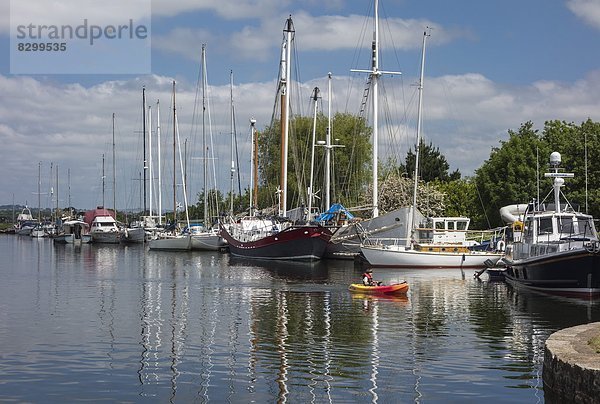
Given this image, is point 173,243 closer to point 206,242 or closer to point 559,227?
→ point 206,242

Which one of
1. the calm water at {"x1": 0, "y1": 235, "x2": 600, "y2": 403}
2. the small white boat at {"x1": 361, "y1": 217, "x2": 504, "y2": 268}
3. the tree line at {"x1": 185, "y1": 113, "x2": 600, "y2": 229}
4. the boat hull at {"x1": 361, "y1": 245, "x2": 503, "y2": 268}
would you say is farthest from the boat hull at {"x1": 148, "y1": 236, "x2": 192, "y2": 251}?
the calm water at {"x1": 0, "y1": 235, "x2": 600, "y2": 403}

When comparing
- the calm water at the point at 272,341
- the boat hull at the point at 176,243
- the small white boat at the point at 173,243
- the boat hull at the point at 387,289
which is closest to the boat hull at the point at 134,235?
the small white boat at the point at 173,243

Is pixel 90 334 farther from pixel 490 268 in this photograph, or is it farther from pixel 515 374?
pixel 490 268

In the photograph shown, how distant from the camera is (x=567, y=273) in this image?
3766cm

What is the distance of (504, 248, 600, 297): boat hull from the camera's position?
120 feet

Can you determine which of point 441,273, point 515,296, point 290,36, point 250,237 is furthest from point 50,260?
point 515,296

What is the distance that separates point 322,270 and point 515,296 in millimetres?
21045

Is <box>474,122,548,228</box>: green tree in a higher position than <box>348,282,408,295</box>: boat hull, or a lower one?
higher

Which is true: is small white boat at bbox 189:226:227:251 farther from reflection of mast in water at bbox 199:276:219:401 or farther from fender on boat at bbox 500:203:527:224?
reflection of mast in water at bbox 199:276:219:401

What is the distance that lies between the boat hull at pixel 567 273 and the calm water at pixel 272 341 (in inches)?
33.3

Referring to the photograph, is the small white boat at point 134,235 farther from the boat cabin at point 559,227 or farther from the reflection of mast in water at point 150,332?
the boat cabin at point 559,227

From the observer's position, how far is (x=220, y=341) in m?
26.8

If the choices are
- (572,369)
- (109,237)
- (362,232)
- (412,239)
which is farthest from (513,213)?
(109,237)

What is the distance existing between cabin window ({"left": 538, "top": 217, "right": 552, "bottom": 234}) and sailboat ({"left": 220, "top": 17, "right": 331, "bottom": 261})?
28287mm
